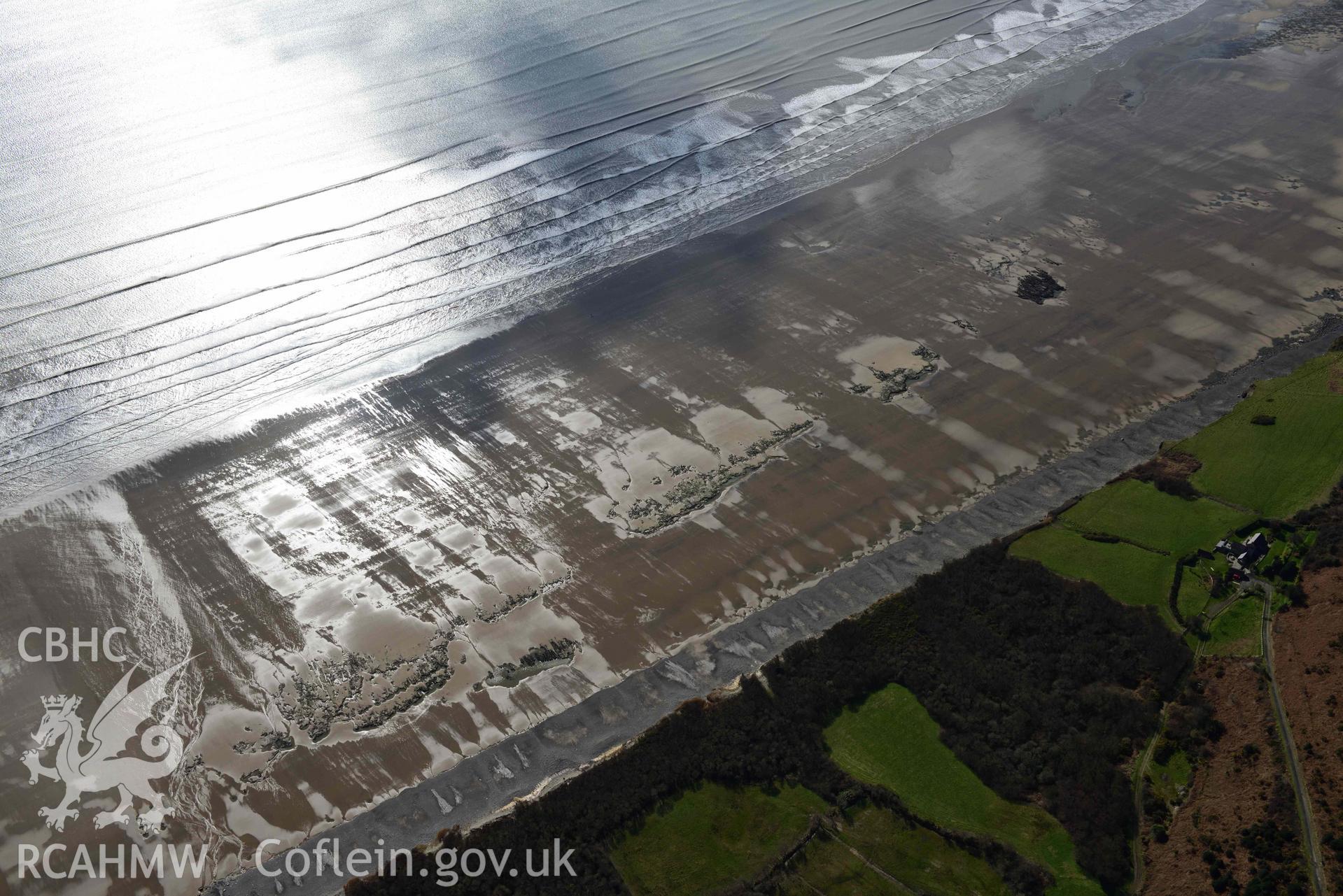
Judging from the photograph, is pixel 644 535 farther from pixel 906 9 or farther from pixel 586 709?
pixel 906 9

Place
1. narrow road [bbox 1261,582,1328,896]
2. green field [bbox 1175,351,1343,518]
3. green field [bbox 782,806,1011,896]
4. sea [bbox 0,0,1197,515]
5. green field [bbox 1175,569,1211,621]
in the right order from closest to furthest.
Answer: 1. narrow road [bbox 1261,582,1328,896]
2. green field [bbox 782,806,1011,896]
3. green field [bbox 1175,569,1211,621]
4. green field [bbox 1175,351,1343,518]
5. sea [bbox 0,0,1197,515]

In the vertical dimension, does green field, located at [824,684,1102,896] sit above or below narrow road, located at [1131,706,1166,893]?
above

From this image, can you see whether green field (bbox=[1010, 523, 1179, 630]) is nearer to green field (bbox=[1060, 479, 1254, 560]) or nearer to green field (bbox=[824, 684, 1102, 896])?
green field (bbox=[1060, 479, 1254, 560])

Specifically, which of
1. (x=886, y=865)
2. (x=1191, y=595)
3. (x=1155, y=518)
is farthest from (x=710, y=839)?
(x=1155, y=518)

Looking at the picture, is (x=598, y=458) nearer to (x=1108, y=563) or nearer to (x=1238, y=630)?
(x=1108, y=563)

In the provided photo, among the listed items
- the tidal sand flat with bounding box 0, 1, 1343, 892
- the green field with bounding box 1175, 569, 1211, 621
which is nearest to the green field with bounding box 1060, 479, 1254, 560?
the green field with bounding box 1175, 569, 1211, 621

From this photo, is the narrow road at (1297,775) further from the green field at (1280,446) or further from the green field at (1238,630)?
the green field at (1280,446)

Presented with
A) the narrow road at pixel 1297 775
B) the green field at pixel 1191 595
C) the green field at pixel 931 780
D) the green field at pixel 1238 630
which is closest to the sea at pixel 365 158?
the green field at pixel 931 780
